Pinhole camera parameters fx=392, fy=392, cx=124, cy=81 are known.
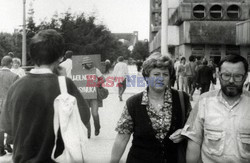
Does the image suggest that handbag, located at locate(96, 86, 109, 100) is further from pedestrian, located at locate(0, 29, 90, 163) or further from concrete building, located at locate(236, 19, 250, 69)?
concrete building, located at locate(236, 19, 250, 69)

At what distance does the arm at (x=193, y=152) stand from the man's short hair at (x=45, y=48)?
1211 millimetres

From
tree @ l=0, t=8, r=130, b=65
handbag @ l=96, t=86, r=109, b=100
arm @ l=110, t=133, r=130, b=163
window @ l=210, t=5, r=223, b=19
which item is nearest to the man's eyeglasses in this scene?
arm @ l=110, t=133, r=130, b=163

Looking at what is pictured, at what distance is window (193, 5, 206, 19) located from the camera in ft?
126

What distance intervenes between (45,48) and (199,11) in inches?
1477

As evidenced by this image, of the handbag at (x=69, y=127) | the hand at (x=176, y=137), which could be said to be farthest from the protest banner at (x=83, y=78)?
the handbag at (x=69, y=127)

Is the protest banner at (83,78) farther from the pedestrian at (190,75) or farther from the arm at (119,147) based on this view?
the pedestrian at (190,75)

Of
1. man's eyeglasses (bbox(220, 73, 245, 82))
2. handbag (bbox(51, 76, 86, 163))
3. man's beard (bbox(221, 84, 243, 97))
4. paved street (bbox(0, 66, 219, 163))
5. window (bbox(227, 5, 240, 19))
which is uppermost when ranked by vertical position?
window (bbox(227, 5, 240, 19))

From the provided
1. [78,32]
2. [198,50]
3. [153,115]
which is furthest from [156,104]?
[198,50]

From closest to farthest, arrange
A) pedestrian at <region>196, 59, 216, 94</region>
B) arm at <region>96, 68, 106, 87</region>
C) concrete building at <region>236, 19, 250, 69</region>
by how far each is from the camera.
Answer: arm at <region>96, 68, 106, 87</region> → pedestrian at <region>196, 59, 216, 94</region> → concrete building at <region>236, 19, 250, 69</region>

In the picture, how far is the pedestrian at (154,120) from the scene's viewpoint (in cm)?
313

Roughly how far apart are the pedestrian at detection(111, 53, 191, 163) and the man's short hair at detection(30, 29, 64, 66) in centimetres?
101

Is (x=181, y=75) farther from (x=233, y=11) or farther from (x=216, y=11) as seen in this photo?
(x=233, y=11)

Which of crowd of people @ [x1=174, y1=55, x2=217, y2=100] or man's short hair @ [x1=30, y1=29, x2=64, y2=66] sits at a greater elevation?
man's short hair @ [x1=30, y1=29, x2=64, y2=66]

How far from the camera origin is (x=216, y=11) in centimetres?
3859
